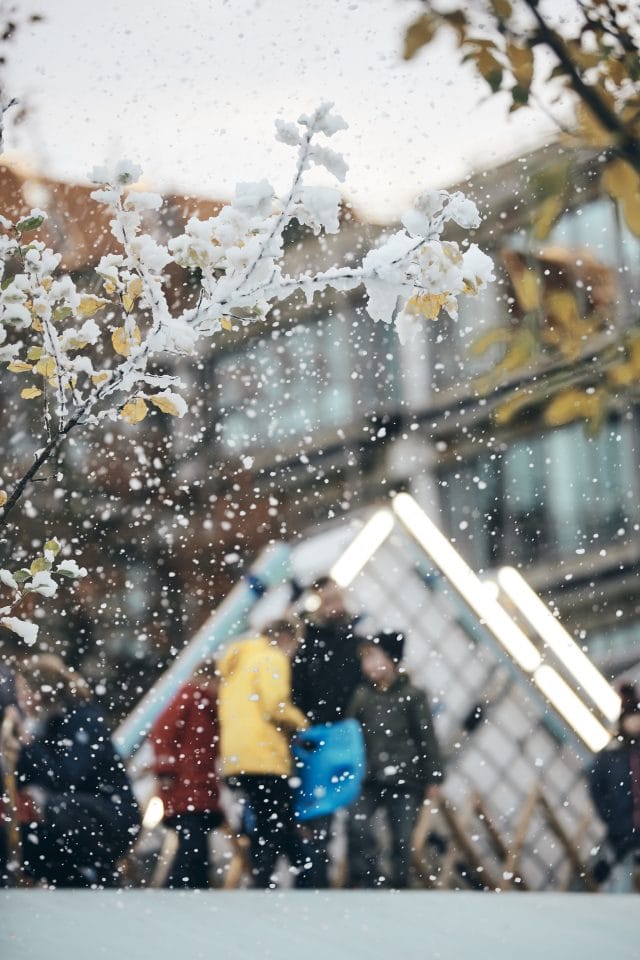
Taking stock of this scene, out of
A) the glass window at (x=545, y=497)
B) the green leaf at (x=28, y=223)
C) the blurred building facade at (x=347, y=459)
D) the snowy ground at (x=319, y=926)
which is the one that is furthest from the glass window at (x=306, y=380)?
the green leaf at (x=28, y=223)

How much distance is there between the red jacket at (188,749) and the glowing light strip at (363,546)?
1.52 feet

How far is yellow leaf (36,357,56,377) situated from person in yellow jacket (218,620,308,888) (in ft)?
3.92

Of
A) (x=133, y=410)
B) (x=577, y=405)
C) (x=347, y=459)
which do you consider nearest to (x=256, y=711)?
(x=577, y=405)

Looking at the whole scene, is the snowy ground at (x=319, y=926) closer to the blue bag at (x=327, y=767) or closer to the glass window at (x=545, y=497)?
the blue bag at (x=327, y=767)

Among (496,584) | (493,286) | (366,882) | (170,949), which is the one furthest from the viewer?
(493,286)

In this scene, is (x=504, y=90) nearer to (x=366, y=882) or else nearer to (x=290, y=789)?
(x=290, y=789)

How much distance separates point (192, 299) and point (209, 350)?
824mm

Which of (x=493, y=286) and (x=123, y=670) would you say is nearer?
(x=123, y=670)

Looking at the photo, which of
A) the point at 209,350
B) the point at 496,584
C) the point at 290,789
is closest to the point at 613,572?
the point at 209,350

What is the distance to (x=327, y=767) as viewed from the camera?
6.57 ft

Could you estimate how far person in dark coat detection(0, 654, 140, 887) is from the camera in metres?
1.77

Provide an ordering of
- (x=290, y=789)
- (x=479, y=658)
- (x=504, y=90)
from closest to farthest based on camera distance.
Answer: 1. (x=504, y=90)
2. (x=290, y=789)
3. (x=479, y=658)

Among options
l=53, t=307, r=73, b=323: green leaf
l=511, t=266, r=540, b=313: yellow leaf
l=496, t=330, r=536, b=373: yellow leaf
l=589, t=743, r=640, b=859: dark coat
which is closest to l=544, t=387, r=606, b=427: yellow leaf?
l=496, t=330, r=536, b=373: yellow leaf

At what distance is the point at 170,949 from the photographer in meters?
1.29
